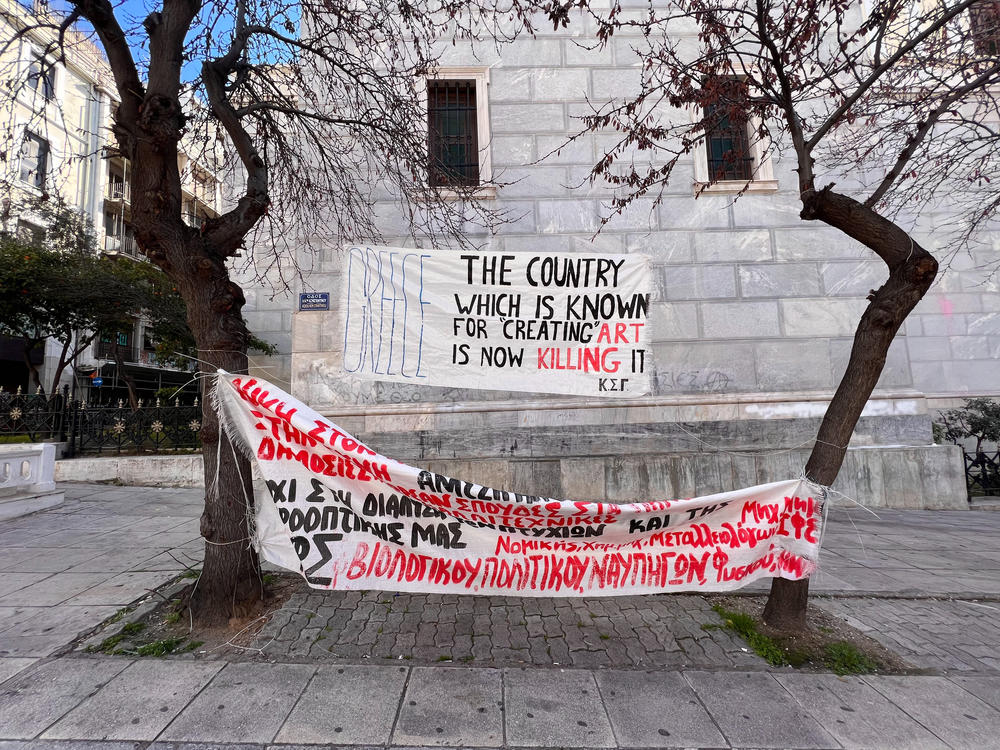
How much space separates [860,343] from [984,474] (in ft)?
27.7

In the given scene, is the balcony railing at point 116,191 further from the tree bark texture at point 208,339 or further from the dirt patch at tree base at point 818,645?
the dirt patch at tree base at point 818,645

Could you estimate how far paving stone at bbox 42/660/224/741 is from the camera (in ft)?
8.30

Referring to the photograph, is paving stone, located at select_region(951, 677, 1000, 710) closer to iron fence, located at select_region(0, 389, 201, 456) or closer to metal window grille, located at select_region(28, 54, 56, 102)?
metal window grille, located at select_region(28, 54, 56, 102)

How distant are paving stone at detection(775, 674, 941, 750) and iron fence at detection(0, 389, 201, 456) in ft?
33.6

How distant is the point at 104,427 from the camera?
9445 millimetres

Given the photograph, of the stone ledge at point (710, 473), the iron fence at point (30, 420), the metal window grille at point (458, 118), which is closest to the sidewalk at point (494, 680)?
the stone ledge at point (710, 473)

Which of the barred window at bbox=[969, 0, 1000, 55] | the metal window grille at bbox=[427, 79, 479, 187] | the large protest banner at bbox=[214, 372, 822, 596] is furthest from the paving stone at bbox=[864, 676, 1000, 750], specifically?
the metal window grille at bbox=[427, 79, 479, 187]

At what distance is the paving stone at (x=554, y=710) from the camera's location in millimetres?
2514

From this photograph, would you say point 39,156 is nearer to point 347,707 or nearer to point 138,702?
point 138,702

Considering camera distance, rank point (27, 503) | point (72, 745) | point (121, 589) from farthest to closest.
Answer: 1. point (27, 503)
2. point (121, 589)
3. point (72, 745)

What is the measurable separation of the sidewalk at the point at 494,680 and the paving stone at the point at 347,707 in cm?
1

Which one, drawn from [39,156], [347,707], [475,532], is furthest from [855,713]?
[39,156]

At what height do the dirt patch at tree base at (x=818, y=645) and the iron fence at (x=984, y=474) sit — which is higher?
the iron fence at (x=984, y=474)

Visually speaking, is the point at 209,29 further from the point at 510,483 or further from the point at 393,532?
the point at 510,483
